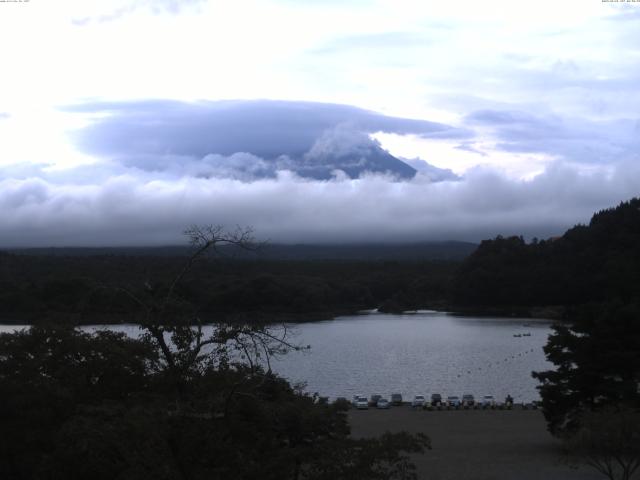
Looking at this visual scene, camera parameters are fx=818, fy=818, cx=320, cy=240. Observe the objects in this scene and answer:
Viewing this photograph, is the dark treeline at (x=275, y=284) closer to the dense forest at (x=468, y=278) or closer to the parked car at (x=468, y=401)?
the dense forest at (x=468, y=278)

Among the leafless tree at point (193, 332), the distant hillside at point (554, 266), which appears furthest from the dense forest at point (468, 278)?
the leafless tree at point (193, 332)

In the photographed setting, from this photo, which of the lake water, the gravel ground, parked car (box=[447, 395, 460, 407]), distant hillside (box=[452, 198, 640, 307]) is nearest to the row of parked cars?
parked car (box=[447, 395, 460, 407])

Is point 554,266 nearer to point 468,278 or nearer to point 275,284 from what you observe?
point 468,278

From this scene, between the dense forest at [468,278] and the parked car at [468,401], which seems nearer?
the parked car at [468,401]

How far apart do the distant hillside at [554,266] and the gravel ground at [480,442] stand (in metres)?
54.3

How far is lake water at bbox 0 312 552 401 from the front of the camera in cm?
3759

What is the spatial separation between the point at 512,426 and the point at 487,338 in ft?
119

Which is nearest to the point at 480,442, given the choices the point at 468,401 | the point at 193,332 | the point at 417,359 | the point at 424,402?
the point at 424,402

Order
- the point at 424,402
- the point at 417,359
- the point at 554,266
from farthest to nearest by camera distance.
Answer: the point at 554,266 < the point at 417,359 < the point at 424,402

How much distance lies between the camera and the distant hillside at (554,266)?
83375 millimetres

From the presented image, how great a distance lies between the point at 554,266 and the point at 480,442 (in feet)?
224

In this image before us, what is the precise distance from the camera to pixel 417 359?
48406mm

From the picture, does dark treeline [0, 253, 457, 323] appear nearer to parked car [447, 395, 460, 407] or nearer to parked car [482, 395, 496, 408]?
parked car [447, 395, 460, 407]

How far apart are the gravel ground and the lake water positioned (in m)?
4.03
